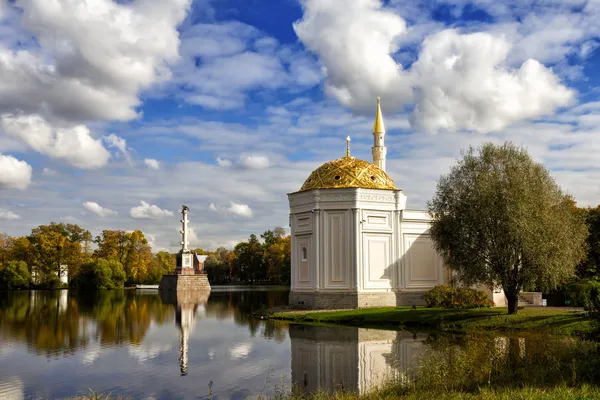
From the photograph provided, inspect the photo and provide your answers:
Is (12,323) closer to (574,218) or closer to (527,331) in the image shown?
(527,331)

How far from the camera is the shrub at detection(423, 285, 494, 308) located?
105 ft

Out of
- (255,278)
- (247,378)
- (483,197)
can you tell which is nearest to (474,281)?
(483,197)

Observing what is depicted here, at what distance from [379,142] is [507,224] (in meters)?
21.4

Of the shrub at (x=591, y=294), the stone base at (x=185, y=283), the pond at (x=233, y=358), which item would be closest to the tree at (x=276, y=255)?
the stone base at (x=185, y=283)

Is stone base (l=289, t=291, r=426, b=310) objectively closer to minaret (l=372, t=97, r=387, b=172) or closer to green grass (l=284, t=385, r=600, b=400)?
minaret (l=372, t=97, r=387, b=172)

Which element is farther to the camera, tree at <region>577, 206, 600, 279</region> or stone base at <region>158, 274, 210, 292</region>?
stone base at <region>158, 274, 210, 292</region>

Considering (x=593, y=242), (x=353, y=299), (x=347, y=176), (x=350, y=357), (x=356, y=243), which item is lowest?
(x=350, y=357)

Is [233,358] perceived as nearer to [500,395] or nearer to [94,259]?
[500,395]

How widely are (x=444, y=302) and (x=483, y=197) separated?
8682 mm

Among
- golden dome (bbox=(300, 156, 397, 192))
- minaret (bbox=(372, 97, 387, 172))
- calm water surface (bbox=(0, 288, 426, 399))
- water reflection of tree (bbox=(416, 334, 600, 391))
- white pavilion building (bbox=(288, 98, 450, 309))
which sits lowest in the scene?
calm water surface (bbox=(0, 288, 426, 399))

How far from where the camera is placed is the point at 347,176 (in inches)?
1455

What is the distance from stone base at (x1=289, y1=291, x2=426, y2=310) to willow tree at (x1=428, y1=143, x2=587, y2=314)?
8.16m

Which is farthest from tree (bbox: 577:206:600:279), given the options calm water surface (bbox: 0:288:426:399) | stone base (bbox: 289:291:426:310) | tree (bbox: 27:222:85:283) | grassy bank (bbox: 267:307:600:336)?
tree (bbox: 27:222:85:283)

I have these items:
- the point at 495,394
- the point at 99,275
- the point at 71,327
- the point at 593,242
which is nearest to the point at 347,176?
the point at 71,327
